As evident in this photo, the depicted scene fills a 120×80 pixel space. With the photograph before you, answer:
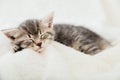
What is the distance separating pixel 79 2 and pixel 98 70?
2.90 feet

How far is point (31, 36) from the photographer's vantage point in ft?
3.84

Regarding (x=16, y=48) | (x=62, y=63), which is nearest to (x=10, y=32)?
(x=16, y=48)

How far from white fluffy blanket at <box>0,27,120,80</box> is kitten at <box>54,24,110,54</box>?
0.23 m

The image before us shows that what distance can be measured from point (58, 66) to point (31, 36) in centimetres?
26

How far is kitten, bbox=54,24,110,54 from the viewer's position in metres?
1.33

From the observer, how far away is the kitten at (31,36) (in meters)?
1.16

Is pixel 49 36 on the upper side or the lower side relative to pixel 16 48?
upper

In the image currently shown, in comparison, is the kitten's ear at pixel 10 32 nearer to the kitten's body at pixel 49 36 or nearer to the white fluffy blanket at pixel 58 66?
the kitten's body at pixel 49 36

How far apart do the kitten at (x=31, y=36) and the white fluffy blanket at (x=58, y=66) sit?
65 mm

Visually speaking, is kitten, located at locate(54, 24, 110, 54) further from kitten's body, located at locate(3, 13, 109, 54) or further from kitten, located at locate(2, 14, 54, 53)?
kitten, located at locate(2, 14, 54, 53)

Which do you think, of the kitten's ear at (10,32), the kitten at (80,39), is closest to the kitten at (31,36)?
the kitten's ear at (10,32)

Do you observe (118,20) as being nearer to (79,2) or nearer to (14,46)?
(79,2)

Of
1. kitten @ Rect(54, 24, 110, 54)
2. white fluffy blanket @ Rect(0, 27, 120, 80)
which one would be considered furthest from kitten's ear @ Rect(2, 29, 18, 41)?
kitten @ Rect(54, 24, 110, 54)

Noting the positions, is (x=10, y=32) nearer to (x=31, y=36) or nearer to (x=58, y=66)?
(x=31, y=36)
